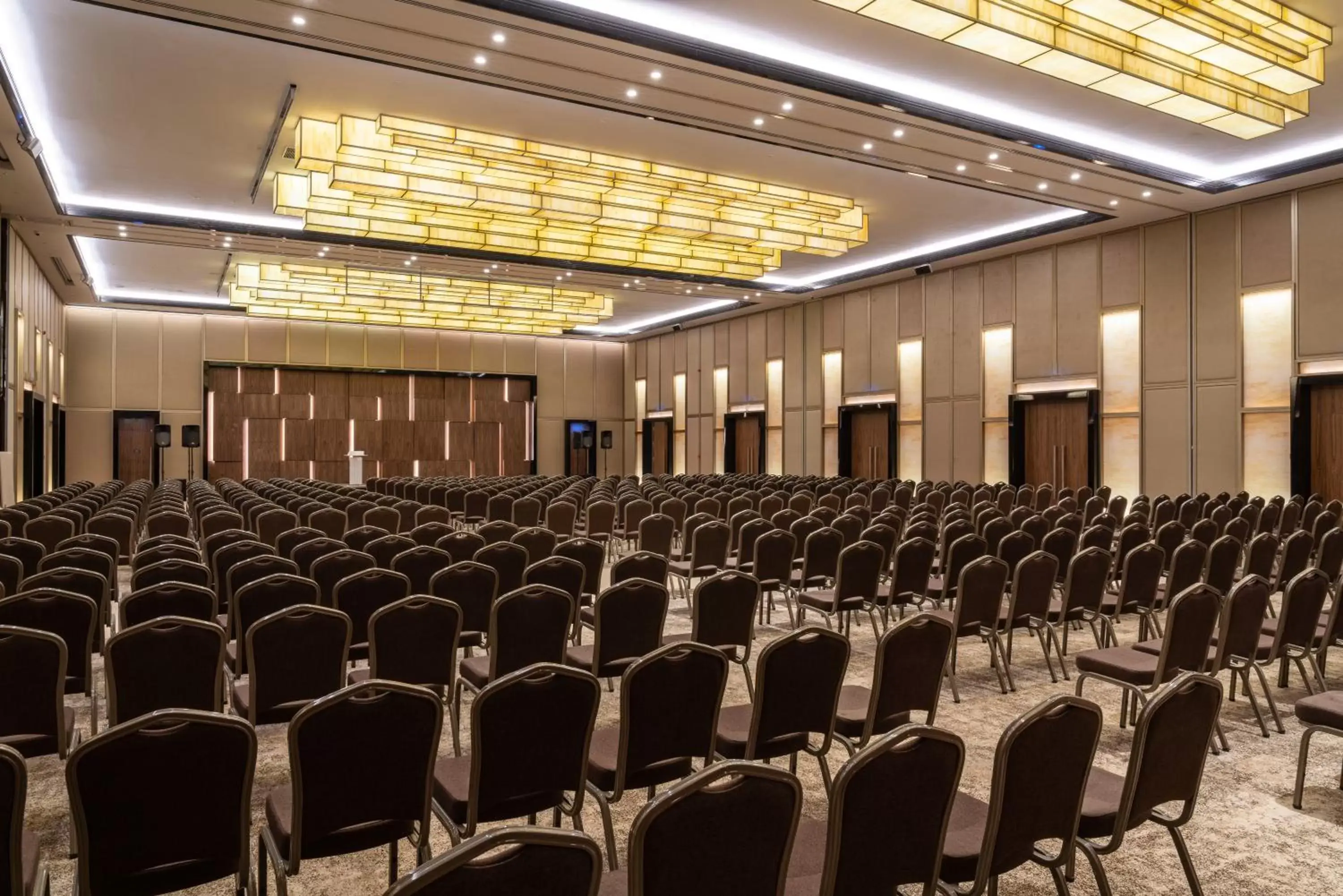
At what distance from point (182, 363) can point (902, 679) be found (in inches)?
931

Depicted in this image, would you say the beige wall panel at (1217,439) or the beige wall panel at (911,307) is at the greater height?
the beige wall panel at (911,307)

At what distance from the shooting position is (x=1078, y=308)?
14.9 meters

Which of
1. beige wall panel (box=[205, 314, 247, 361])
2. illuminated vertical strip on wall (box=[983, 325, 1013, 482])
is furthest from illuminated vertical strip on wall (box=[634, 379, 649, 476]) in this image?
illuminated vertical strip on wall (box=[983, 325, 1013, 482])

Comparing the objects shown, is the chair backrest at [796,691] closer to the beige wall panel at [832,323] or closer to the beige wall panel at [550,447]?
the beige wall panel at [832,323]

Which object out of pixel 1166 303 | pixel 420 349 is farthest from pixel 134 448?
pixel 1166 303

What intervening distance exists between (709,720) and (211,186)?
12.8m

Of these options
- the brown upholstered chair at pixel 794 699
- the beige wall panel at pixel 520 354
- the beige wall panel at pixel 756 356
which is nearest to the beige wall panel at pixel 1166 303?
the beige wall panel at pixel 756 356

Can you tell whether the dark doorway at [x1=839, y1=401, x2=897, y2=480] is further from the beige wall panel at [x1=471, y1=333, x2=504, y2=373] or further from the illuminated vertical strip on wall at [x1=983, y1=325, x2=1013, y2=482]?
the beige wall panel at [x1=471, y1=333, x2=504, y2=373]

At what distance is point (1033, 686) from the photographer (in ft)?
18.8

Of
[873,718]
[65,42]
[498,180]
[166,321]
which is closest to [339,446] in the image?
[166,321]

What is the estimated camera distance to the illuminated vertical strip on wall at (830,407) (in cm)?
2006

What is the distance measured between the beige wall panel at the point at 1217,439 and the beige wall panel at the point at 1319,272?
3.89 ft

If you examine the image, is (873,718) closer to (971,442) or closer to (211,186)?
(211,186)

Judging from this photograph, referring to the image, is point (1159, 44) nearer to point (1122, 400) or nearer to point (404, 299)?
point (1122, 400)
